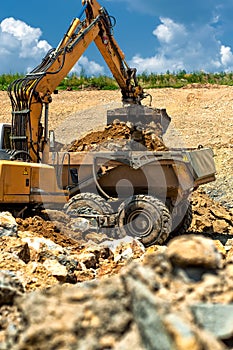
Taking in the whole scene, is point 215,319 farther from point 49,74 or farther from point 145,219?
point 49,74

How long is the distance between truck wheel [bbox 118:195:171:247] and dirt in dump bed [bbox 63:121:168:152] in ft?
4.07

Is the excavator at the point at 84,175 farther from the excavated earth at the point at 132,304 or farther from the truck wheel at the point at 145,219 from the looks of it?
the excavated earth at the point at 132,304

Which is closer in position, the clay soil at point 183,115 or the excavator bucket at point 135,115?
the excavator bucket at point 135,115

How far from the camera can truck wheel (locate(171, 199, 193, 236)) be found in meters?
10.4

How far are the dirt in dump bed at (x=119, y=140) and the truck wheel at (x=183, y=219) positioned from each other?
1.23 m

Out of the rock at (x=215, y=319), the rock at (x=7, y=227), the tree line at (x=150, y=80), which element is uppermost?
the tree line at (x=150, y=80)

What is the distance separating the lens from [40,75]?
9672 millimetres

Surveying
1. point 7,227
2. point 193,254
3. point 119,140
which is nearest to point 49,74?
point 119,140

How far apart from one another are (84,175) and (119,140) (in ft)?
3.72

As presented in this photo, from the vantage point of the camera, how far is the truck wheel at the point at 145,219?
892 centimetres

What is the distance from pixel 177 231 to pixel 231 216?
2.07 metres

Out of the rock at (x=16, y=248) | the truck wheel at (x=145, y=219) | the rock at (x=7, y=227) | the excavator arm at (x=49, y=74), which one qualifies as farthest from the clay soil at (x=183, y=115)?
the rock at (x=16, y=248)

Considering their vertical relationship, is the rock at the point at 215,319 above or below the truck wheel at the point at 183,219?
above

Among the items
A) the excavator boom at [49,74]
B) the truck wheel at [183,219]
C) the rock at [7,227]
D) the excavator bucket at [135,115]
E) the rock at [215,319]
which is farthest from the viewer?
the excavator bucket at [135,115]
